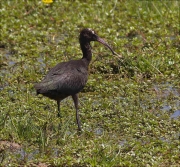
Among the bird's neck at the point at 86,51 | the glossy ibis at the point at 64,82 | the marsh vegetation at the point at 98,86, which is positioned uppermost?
the bird's neck at the point at 86,51

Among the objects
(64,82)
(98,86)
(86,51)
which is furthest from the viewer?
(98,86)

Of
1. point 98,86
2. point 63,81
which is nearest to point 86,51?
point 63,81

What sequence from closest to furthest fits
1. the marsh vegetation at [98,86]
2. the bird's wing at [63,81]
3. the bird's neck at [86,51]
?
the marsh vegetation at [98,86] < the bird's wing at [63,81] < the bird's neck at [86,51]

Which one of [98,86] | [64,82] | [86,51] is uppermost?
[86,51]

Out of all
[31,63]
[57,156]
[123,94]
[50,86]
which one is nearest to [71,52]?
[31,63]

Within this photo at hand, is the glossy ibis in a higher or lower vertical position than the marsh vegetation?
higher

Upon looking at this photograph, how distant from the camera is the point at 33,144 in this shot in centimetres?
762

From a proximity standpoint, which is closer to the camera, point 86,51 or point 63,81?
point 63,81

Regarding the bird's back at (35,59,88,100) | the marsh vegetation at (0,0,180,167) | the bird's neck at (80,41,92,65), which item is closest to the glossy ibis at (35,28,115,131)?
the bird's back at (35,59,88,100)

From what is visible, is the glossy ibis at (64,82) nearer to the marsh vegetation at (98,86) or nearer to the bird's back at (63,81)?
the bird's back at (63,81)

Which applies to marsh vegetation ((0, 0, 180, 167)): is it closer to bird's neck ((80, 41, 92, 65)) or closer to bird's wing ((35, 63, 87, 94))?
bird's wing ((35, 63, 87, 94))

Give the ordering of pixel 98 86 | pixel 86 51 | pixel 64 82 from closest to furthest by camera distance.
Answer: pixel 64 82, pixel 86 51, pixel 98 86

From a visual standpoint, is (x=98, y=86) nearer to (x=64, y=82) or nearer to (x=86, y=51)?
(x=86, y=51)

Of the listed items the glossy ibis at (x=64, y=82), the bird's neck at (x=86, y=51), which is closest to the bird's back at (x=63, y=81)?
the glossy ibis at (x=64, y=82)
